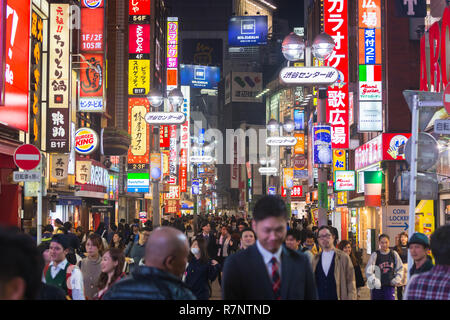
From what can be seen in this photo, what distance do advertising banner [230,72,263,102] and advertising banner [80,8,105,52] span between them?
9398 cm

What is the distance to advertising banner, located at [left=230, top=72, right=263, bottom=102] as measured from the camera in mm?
123312

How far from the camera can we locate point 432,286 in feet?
13.8

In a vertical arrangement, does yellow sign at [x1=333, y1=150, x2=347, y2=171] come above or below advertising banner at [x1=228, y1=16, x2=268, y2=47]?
below

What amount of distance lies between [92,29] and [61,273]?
20819mm

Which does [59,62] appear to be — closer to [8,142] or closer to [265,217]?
[8,142]

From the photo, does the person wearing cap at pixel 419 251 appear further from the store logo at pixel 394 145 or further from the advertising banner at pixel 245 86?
the advertising banner at pixel 245 86

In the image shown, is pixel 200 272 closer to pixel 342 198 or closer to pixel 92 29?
pixel 92 29

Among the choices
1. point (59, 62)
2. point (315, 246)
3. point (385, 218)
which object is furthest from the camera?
point (385, 218)

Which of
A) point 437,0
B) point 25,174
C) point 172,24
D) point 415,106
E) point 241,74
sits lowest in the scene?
point 25,174

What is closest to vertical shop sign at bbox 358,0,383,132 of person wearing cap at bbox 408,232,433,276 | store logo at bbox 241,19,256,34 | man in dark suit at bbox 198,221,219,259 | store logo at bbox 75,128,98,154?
man in dark suit at bbox 198,221,219,259

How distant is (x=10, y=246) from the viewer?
2.77 m

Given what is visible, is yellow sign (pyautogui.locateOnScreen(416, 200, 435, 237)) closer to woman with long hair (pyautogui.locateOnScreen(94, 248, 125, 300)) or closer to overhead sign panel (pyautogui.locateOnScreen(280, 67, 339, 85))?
overhead sign panel (pyautogui.locateOnScreen(280, 67, 339, 85))

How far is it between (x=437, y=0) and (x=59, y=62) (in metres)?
12.8
